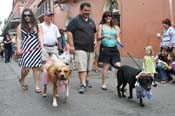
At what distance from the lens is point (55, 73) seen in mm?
8281

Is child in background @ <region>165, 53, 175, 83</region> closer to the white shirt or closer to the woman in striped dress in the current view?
the white shirt

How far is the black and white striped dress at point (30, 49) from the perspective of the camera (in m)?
9.92

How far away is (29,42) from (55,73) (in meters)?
1.90

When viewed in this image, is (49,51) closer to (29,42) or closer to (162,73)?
(29,42)

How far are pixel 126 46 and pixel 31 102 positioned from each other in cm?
939

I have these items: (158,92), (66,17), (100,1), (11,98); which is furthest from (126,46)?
(66,17)

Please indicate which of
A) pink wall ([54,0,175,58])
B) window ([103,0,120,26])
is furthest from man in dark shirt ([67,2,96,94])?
window ([103,0,120,26])

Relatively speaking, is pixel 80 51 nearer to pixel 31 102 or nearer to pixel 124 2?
pixel 31 102

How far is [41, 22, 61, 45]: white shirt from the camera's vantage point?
393 inches

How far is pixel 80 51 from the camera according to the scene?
Result: 32.6 ft

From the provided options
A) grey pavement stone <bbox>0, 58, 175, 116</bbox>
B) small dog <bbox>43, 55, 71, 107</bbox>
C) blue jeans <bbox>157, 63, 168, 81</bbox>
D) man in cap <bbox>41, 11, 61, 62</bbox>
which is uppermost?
man in cap <bbox>41, 11, 61, 62</bbox>

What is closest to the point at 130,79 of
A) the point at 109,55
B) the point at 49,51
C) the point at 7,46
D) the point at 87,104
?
the point at 87,104

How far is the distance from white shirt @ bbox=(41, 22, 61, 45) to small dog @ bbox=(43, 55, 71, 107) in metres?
1.22

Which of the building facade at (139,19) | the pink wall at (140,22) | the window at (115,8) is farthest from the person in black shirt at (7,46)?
the pink wall at (140,22)
